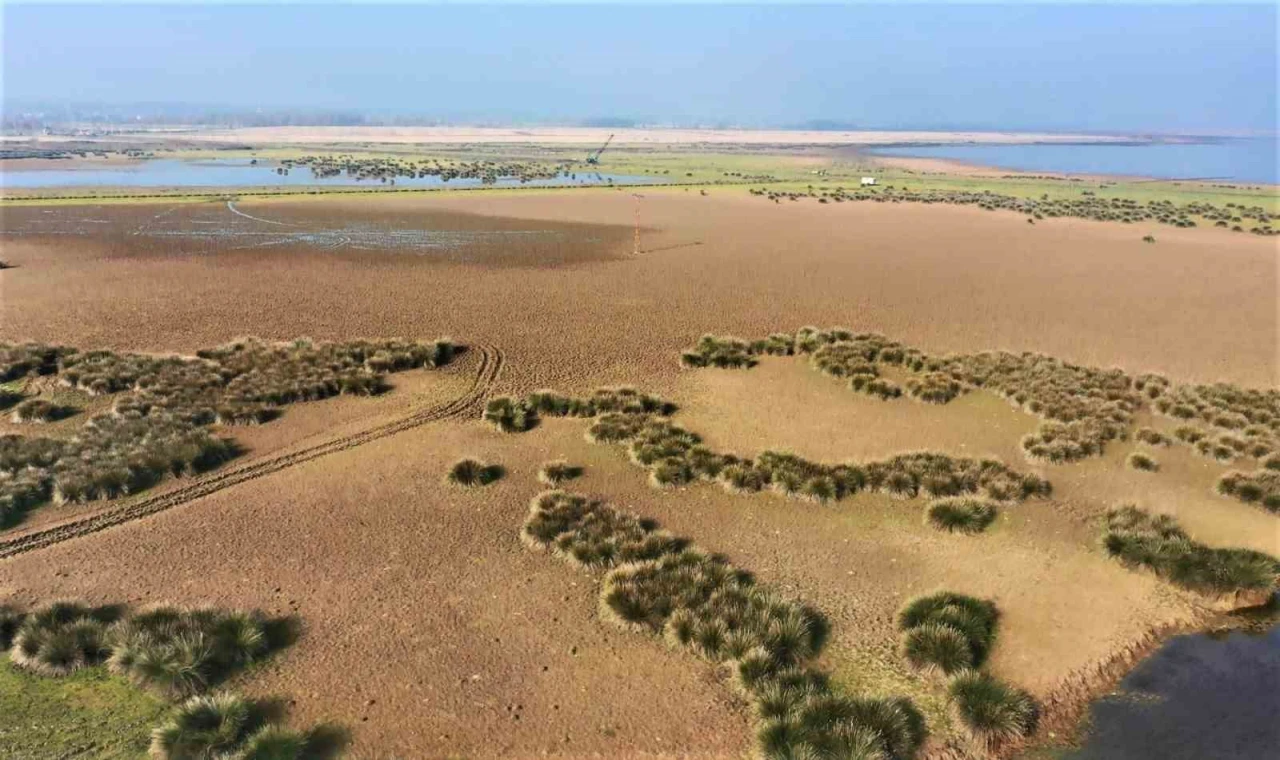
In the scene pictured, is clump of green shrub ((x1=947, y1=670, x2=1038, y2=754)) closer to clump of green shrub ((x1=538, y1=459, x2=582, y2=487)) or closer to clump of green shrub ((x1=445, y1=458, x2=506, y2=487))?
clump of green shrub ((x1=538, y1=459, x2=582, y2=487))

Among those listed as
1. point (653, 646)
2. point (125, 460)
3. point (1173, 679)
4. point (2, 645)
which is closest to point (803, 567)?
point (653, 646)

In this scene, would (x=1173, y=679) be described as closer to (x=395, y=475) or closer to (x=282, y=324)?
(x=395, y=475)

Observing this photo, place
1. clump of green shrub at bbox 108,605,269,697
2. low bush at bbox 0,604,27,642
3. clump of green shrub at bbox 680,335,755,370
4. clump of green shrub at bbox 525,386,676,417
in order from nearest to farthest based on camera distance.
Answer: clump of green shrub at bbox 108,605,269,697 < low bush at bbox 0,604,27,642 < clump of green shrub at bbox 525,386,676,417 < clump of green shrub at bbox 680,335,755,370

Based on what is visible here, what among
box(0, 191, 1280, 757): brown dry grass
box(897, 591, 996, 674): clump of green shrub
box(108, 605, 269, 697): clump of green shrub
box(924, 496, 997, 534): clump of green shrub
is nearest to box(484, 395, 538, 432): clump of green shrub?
box(0, 191, 1280, 757): brown dry grass

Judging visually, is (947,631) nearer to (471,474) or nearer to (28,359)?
(471,474)

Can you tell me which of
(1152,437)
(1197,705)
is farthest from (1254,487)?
(1197,705)
